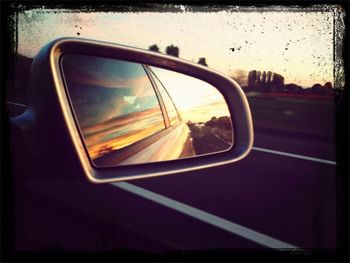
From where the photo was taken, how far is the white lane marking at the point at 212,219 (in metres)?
3.37

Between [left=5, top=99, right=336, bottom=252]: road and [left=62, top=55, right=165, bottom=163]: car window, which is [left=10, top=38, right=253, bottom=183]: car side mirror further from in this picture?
[left=5, top=99, right=336, bottom=252]: road

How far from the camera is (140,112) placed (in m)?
2.03

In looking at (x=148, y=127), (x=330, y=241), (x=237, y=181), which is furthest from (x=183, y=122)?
(x=237, y=181)

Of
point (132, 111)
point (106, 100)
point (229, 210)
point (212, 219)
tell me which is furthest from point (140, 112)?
point (229, 210)

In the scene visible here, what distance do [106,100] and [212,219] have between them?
7.90 feet

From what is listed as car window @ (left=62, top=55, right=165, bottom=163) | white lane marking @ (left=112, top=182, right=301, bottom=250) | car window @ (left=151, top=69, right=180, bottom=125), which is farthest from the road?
car window @ (left=62, top=55, right=165, bottom=163)

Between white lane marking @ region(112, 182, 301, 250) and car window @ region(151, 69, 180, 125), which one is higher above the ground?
car window @ region(151, 69, 180, 125)

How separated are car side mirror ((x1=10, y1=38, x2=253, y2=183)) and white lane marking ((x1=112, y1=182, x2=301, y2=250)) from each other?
5.01ft

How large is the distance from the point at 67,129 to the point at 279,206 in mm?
3408

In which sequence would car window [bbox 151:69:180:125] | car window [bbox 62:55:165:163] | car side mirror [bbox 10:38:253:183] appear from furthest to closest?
car window [bbox 151:69:180:125]
car window [bbox 62:55:165:163]
car side mirror [bbox 10:38:253:183]

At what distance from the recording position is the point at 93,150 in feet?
5.40

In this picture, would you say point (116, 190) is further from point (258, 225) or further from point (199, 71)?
point (199, 71)

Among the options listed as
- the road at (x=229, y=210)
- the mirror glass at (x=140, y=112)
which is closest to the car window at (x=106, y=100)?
the mirror glass at (x=140, y=112)

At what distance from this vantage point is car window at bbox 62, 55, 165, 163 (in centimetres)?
165
